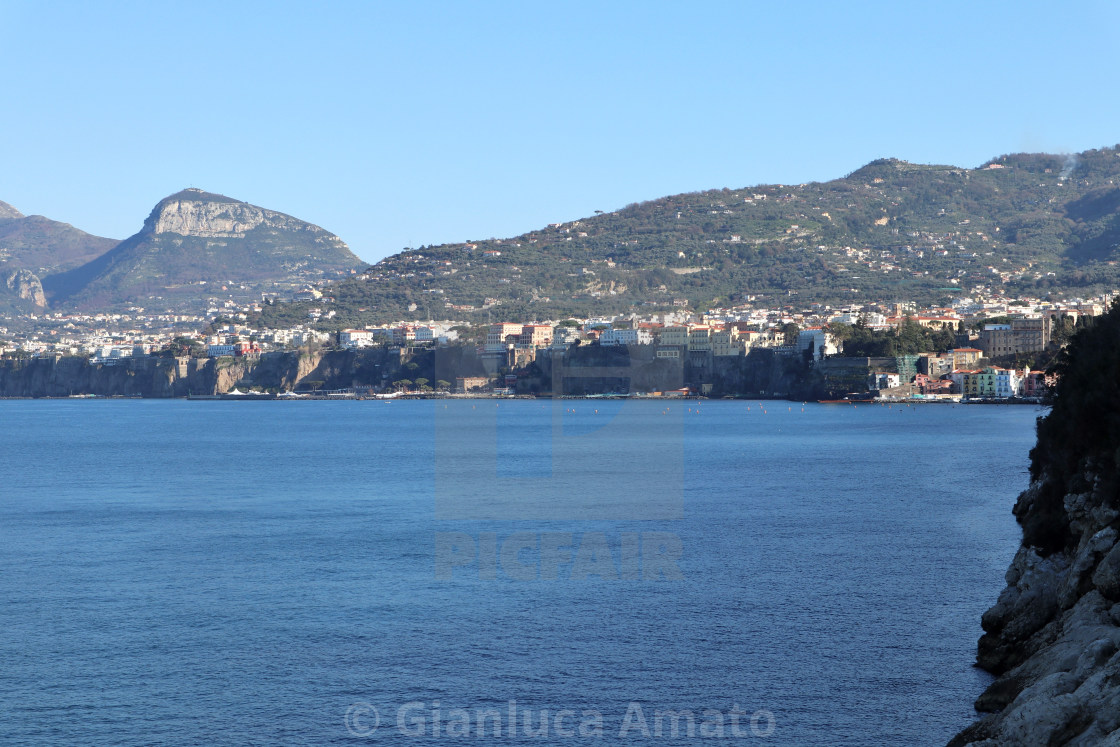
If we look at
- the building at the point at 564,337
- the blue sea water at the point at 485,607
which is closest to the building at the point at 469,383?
the building at the point at 564,337

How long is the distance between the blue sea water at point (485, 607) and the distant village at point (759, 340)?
134 feet

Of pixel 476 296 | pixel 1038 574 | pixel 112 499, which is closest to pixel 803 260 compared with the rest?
pixel 476 296

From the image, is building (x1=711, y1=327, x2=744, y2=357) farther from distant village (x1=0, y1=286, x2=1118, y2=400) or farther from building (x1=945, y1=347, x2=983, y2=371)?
building (x1=945, y1=347, x2=983, y2=371)

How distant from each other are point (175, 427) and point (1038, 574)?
179 feet

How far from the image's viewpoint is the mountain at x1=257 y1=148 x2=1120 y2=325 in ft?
405

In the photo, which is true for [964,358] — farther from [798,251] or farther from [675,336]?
[798,251]

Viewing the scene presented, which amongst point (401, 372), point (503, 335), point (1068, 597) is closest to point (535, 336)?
point (503, 335)

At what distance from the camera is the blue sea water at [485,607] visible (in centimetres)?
1190

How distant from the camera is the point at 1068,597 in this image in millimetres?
12094

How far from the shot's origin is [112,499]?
2916 centimetres

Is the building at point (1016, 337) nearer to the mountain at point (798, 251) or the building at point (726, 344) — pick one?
the building at point (726, 344)

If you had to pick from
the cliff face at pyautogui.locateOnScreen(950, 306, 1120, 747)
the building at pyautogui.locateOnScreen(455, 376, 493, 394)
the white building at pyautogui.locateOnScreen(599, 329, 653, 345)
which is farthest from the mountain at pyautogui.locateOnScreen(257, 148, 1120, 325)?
the cliff face at pyautogui.locateOnScreen(950, 306, 1120, 747)

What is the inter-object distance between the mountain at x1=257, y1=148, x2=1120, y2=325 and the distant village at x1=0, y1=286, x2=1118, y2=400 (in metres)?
6.41

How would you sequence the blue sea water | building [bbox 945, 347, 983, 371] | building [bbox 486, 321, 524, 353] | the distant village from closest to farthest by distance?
the blue sea water < the distant village < building [bbox 945, 347, 983, 371] < building [bbox 486, 321, 524, 353]
